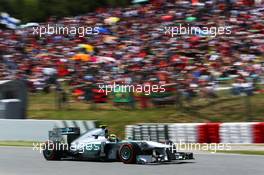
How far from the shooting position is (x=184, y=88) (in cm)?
1844

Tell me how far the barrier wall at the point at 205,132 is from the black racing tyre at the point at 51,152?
4.24 m

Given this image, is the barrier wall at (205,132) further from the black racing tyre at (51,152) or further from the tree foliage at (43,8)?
the tree foliage at (43,8)

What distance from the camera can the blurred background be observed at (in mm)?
18625

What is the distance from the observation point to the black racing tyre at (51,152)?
12.1 meters

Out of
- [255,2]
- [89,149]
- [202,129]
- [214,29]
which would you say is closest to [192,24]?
[214,29]

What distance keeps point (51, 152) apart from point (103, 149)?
1562 millimetres

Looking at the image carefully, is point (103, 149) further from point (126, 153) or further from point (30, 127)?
point (30, 127)

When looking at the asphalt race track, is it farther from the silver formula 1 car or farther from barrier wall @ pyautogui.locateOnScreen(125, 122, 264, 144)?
barrier wall @ pyautogui.locateOnScreen(125, 122, 264, 144)

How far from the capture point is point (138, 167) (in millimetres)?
9898

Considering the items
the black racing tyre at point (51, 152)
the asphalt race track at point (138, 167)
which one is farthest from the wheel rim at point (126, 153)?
the black racing tyre at point (51, 152)

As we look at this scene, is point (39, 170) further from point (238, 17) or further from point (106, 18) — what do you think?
point (106, 18)

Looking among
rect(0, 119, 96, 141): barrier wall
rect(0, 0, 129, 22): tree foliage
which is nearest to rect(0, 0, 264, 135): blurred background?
rect(0, 119, 96, 141): barrier wall

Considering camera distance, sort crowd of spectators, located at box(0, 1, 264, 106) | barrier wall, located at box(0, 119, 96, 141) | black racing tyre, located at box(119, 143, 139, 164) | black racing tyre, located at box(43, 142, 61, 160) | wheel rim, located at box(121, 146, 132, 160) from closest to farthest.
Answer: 1. black racing tyre, located at box(119, 143, 139, 164)
2. wheel rim, located at box(121, 146, 132, 160)
3. black racing tyre, located at box(43, 142, 61, 160)
4. barrier wall, located at box(0, 119, 96, 141)
5. crowd of spectators, located at box(0, 1, 264, 106)

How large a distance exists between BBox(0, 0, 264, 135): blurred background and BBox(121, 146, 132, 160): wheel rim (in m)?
8.00
